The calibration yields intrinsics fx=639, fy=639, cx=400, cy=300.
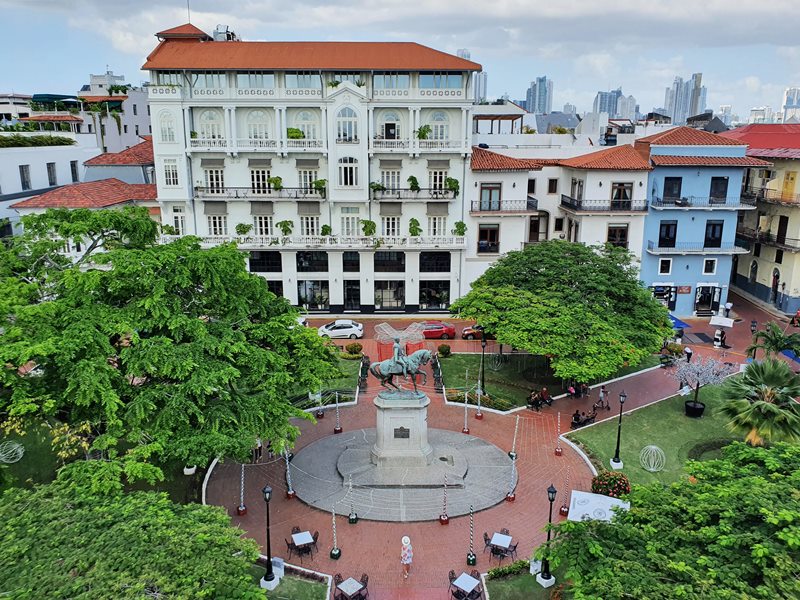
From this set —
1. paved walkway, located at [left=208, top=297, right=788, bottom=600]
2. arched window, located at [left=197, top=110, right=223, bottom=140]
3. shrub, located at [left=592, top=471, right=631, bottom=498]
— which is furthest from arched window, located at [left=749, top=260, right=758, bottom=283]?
arched window, located at [left=197, top=110, right=223, bottom=140]

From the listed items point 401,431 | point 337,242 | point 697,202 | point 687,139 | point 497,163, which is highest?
point 687,139

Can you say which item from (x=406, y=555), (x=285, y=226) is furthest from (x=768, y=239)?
(x=406, y=555)

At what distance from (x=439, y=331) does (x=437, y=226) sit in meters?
9.44

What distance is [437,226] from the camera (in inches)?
2041

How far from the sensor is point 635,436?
1283 inches

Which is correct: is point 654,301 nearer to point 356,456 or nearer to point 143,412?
point 356,456

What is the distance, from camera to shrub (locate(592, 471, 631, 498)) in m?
26.0

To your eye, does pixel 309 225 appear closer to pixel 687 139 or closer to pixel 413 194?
pixel 413 194

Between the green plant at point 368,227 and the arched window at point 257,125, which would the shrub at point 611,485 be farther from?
the arched window at point 257,125

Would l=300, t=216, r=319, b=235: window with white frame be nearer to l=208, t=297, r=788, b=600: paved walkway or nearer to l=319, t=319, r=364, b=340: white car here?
l=319, t=319, r=364, b=340: white car

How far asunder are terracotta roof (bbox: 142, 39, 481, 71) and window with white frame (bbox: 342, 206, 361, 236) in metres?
10.5

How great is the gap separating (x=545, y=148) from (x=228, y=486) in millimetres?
41447

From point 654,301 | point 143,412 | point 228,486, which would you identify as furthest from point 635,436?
point 143,412

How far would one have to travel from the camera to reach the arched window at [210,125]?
1945 inches
